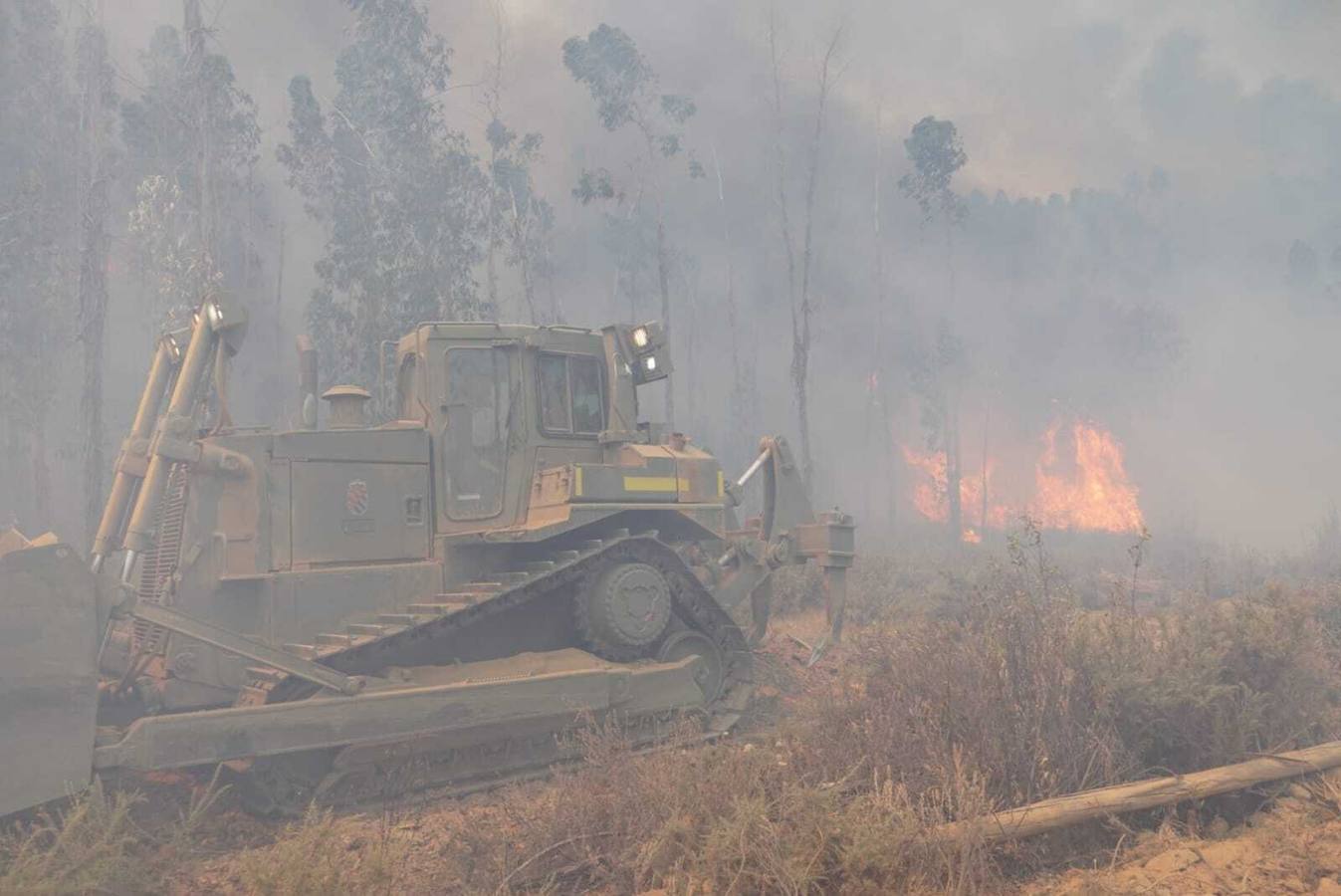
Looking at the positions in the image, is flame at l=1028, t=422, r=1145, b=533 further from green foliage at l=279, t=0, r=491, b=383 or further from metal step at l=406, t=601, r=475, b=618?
metal step at l=406, t=601, r=475, b=618

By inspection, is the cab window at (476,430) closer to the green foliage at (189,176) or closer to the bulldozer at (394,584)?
the bulldozer at (394,584)

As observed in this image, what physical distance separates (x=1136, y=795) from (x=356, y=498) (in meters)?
5.62

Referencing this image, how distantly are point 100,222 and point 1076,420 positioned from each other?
43285 millimetres

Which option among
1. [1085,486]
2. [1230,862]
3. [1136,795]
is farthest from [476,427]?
[1085,486]

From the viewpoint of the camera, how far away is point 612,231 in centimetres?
5056

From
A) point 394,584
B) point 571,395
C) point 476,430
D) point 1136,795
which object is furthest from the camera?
point 571,395

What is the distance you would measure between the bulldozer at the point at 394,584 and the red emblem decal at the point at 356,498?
2cm

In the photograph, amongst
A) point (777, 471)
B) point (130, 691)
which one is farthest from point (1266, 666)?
point (130, 691)

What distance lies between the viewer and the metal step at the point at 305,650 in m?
6.87

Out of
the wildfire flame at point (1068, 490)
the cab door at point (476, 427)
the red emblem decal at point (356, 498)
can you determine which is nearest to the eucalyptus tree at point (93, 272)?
the red emblem decal at point (356, 498)

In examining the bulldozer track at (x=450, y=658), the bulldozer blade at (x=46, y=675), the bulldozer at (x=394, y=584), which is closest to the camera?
the bulldozer blade at (x=46, y=675)

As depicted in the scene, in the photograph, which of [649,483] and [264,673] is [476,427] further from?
[264,673]

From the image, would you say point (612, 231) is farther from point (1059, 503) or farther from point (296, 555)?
point (296, 555)

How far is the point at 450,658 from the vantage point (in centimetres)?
775
